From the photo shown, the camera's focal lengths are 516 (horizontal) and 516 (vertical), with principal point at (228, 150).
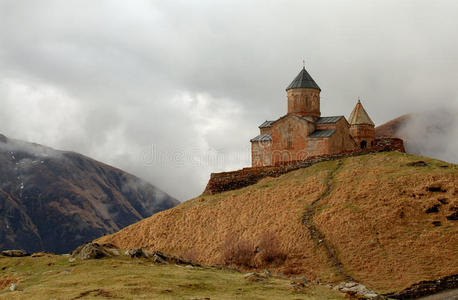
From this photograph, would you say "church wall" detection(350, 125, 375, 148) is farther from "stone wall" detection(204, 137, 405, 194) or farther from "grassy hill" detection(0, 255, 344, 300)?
"grassy hill" detection(0, 255, 344, 300)

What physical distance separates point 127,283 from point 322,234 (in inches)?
656

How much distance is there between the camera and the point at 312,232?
3334 cm

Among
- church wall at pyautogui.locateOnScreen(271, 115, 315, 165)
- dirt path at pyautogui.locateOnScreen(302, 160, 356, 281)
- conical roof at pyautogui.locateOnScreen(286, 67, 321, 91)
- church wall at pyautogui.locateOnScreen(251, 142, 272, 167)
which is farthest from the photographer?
conical roof at pyautogui.locateOnScreen(286, 67, 321, 91)

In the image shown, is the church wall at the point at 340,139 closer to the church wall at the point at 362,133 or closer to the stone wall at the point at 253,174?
the church wall at the point at 362,133

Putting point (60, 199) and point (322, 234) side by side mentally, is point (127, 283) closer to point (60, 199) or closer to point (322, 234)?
point (322, 234)

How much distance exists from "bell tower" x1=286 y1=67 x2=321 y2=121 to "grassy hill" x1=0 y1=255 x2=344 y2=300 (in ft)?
104

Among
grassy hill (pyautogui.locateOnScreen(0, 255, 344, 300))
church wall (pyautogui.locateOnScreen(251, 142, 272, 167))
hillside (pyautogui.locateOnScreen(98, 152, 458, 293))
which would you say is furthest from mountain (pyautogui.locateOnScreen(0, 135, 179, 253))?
grassy hill (pyautogui.locateOnScreen(0, 255, 344, 300))

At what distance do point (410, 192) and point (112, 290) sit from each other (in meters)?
23.0

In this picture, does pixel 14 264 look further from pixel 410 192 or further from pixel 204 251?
pixel 410 192

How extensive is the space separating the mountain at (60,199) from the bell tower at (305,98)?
84585 mm

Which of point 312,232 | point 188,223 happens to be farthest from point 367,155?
point 188,223

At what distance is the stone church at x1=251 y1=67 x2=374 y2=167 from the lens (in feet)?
161

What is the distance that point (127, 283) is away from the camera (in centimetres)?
1938

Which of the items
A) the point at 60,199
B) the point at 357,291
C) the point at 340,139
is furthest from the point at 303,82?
the point at 60,199
